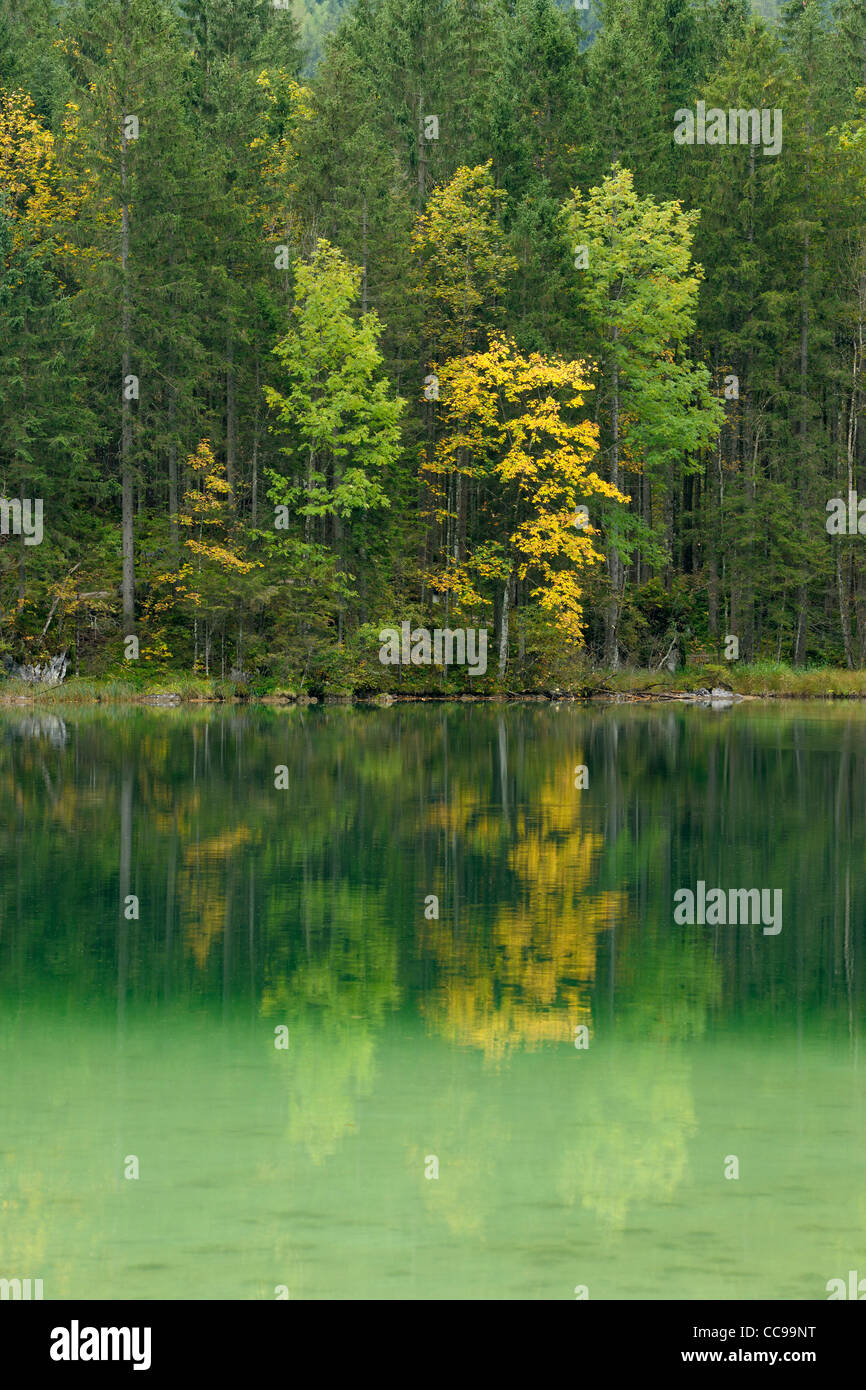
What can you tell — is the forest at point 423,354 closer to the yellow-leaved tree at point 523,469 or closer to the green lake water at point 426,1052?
the yellow-leaved tree at point 523,469

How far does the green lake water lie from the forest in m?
35.5

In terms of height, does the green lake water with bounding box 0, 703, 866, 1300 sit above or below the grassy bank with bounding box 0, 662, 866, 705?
below

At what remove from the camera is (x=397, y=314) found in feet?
209

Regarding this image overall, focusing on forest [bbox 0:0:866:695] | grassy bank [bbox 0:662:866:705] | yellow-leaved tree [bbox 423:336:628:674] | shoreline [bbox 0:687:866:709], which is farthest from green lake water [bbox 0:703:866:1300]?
yellow-leaved tree [bbox 423:336:628:674]

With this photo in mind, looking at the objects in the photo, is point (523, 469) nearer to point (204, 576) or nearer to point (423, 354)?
point (423, 354)

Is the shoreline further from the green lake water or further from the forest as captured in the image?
the green lake water

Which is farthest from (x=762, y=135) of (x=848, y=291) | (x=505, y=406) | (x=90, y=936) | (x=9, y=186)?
(x=90, y=936)

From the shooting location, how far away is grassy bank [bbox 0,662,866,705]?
189ft

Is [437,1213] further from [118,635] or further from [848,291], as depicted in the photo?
[848,291]

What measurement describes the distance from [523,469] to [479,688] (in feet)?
25.3

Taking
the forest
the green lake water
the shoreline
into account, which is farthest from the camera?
the forest

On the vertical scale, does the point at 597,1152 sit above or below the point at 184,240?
below

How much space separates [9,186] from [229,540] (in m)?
14.9

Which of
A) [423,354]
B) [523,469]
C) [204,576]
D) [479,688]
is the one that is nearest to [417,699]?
[479,688]
